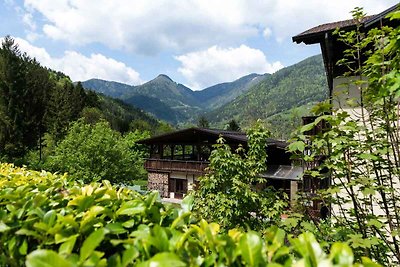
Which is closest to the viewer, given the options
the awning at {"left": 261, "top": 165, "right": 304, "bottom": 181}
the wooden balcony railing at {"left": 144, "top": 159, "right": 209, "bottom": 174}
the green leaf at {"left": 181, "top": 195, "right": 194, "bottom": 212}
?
the green leaf at {"left": 181, "top": 195, "right": 194, "bottom": 212}

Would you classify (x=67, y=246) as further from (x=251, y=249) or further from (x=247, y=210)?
(x=247, y=210)

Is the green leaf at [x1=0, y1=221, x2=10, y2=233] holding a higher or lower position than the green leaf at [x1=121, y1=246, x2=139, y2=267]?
higher

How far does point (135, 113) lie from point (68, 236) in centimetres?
12715

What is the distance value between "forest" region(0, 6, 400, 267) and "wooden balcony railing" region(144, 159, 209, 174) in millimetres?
17852

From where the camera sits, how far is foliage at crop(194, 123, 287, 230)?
6512 millimetres

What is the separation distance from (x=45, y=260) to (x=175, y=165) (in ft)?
85.3

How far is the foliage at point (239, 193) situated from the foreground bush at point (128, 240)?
4.80m

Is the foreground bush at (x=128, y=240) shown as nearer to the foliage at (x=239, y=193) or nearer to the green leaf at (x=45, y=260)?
the green leaf at (x=45, y=260)

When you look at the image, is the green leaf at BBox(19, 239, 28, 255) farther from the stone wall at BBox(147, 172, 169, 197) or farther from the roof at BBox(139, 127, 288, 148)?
the stone wall at BBox(147, 172, 169, 197)

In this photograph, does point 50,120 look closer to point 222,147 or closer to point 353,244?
point 222,147

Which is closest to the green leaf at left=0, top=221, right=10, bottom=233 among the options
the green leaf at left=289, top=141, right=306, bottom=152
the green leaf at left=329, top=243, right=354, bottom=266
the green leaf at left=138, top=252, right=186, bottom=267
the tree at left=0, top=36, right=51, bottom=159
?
the green leaf at left=138, top=252, right=186, bottom=267

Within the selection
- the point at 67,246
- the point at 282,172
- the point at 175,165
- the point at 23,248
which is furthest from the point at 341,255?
the point at 175,165

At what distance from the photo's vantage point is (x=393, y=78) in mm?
2279

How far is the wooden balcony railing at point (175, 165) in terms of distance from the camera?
25.4 metres
